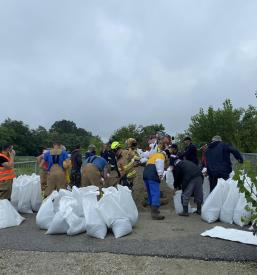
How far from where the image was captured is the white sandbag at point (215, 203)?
6.77 meters

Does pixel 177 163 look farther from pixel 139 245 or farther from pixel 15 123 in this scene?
pixel 15 123

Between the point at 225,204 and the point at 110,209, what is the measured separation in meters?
1.88

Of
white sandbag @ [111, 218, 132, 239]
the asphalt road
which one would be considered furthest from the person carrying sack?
white sandbag @ [111, 218, 132, 239]

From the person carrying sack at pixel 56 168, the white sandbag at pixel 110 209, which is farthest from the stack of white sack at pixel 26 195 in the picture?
the white sandbag at pixel 110 209

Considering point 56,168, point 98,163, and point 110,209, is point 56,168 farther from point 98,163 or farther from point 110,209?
point 110,209

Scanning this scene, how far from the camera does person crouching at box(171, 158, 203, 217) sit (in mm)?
7496

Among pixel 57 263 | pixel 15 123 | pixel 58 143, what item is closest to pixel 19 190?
pixel 58 143

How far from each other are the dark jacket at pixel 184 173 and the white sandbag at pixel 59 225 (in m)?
2.44

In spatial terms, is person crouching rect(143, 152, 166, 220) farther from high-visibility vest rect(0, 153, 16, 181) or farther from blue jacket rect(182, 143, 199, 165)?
high-visibility vest rect(0, 153, 16, 181)

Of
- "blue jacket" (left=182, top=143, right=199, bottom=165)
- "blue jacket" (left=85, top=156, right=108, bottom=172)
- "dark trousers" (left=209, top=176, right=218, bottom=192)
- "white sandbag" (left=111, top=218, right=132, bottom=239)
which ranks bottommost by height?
"white sandbag" (left=111, top=218, right=132, bottom=239)

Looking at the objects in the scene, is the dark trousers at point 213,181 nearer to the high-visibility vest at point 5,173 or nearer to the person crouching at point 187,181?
the person crouching at point 187,181

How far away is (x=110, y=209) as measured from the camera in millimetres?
6027

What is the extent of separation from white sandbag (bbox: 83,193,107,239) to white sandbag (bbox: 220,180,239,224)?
1959 millimetres

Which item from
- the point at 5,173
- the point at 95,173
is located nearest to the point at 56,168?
the point at 95,173
